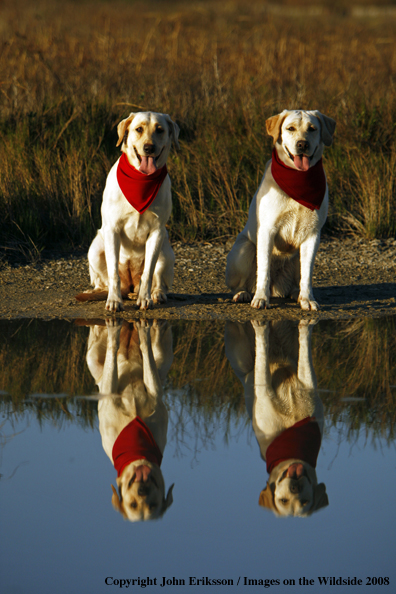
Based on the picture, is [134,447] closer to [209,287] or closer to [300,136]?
[300,136]

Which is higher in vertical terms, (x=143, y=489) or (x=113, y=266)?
(x=113, y=266)

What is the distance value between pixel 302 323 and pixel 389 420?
1.91 metres

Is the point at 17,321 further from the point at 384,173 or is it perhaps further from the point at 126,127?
the point at 384,173

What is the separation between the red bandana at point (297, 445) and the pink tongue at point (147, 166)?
8.97 feet

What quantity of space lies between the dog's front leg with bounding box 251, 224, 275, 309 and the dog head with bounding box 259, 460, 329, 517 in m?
2.88

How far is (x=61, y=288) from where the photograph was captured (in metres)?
6.41

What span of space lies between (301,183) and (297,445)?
2.85 m

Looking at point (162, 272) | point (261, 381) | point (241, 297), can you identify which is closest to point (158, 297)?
point (162, 272)

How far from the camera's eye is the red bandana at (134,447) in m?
2.87

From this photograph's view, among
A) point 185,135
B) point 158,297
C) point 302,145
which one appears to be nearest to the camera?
point 302,145

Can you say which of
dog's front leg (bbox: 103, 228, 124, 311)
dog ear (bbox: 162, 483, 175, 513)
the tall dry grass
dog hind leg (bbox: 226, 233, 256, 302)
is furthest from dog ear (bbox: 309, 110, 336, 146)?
dog ear (bbox: 162, 483, 175, 513)

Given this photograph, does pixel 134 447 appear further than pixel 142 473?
Yes

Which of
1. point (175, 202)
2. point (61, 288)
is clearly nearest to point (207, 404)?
point (61, 288)

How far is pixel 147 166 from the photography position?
5344mm
